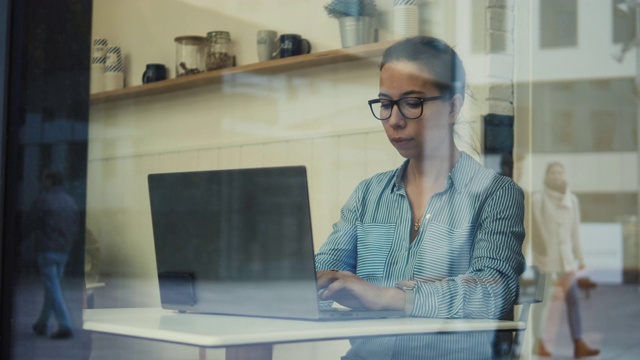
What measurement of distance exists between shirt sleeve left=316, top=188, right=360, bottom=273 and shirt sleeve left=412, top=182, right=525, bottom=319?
21 centimetres

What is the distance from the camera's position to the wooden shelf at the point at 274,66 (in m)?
1.82

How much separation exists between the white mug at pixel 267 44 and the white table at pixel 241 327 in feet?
2.47

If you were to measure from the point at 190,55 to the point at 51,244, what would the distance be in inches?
31.3

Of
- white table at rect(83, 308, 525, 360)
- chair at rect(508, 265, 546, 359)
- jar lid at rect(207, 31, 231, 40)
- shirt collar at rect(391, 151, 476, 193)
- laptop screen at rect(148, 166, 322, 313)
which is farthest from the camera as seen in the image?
jar lid at rect(207, 31, 231, 40)

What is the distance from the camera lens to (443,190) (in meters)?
1.62

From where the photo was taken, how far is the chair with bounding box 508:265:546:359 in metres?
1.34

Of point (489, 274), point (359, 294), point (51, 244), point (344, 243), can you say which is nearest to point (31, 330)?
point (51, 244)

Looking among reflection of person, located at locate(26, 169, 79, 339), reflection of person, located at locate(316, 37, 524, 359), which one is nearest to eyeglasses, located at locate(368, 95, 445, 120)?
reflection of person, located at locate(316, 37, 524, 359)

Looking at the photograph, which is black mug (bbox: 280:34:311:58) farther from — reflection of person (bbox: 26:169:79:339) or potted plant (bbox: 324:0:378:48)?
reflection of person (bbox: 26:169:79:339)

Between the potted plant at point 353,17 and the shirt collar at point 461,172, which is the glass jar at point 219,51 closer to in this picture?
the potted plant at point 353,17

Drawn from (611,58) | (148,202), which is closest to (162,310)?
(148,202)

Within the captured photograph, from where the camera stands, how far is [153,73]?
1.85 meters

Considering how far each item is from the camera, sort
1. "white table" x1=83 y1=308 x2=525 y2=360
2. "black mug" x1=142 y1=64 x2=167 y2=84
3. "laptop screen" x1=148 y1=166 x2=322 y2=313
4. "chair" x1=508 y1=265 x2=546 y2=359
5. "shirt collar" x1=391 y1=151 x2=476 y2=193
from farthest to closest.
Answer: "black mug" x1=142 y1=64 x2=167 y2=84
"shirt collar" x1=391 y1=151 x2=476 y2=193
"chair" x1=508 y1=265 x2=546 y2=359
"laptop screen" x1=148 y1=166 x2=322 y2=313
"white table" x1=83 y1=308 x2=525 y2=360

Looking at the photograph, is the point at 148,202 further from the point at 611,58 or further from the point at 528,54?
the point at 611,58
